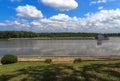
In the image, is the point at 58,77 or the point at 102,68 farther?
the point at 102,68

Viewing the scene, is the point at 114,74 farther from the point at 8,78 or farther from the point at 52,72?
the point at 8,78

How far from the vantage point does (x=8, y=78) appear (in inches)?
300

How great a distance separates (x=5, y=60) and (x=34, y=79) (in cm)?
1195

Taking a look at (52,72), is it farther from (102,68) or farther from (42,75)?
(102,68)

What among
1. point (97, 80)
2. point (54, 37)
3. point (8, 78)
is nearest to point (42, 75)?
point (8, 78)

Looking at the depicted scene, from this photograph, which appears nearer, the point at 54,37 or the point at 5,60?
the point at 5,60

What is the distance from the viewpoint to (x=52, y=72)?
786 centimetres

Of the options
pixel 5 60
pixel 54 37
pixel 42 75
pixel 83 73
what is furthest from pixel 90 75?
pixel 54 37

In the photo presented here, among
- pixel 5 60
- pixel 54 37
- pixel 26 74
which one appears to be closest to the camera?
pixel 26 74

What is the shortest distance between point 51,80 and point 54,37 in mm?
150947

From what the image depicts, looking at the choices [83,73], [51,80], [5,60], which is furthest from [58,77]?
[5,60]

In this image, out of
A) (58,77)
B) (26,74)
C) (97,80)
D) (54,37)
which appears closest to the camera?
(97,80)

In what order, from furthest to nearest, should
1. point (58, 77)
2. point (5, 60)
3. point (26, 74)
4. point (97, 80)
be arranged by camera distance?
point (5, 60), point (26, 74), point (58, 77), point (97, 80)

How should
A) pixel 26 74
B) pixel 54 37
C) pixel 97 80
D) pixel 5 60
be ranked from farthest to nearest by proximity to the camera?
1. pixel 54 37
2. pixel 5 60
3. pixel 26 74
4. pixel 97 80
